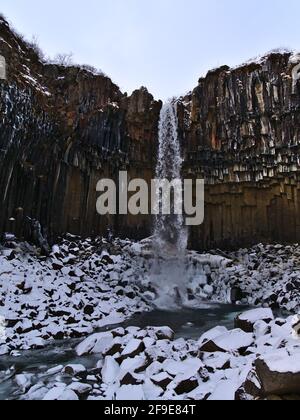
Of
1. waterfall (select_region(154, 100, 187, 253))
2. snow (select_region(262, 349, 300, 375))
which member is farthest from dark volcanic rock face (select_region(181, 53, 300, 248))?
snow (select_region(262, 349, 300, 375))

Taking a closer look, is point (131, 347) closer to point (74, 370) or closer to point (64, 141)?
point (74, 370)

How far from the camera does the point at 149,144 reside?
26.7 m

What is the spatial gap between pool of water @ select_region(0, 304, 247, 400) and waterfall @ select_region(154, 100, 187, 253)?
8117mm

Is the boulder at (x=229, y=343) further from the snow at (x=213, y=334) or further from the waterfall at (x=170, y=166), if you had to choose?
the waterfall at (x=170, y=166)

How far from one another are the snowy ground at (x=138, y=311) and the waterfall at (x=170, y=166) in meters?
2.24

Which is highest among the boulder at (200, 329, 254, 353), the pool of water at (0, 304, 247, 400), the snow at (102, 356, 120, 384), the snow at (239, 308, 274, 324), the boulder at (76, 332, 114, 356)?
the snow at (239, 308, 274, 324)

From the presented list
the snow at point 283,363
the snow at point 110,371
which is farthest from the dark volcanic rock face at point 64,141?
the snow at point 283,363

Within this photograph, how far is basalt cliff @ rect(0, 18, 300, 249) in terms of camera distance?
19.4 meters

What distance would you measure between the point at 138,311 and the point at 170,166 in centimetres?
1357

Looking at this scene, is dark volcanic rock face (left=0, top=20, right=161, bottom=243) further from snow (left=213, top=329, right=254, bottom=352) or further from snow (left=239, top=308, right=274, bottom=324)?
snow (left=213, top=329, right=254, bottom=352)

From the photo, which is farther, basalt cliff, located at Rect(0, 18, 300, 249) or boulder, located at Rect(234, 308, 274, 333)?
basalt cliff, located at Rect(0, 18, 300, 249)

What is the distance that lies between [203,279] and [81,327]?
10839mm
